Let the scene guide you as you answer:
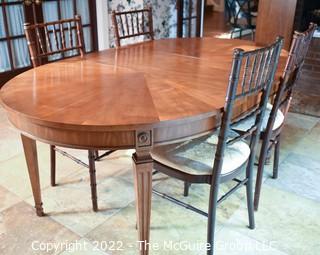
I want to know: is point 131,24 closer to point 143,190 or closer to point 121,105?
point 121,105

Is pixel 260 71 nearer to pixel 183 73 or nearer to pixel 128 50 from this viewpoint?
pixel 183 73

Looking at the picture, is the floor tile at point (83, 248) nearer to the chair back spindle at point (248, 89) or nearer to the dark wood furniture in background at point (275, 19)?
the chair back spindle at point (248, 89)

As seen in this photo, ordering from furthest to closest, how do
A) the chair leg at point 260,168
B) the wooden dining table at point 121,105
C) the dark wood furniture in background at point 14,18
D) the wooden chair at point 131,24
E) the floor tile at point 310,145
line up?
Result: 1. the dark wood furniture in background at point 14,18
2. the floor tile at point 310,145
3. the wooden chair at point 131,24
4. the chair leg at point 260,168
5. the wooden dining table at point 121,105

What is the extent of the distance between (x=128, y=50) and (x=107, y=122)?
1.16 meters

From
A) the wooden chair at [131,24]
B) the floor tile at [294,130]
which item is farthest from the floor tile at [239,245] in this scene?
the wooden chair at [131,24]

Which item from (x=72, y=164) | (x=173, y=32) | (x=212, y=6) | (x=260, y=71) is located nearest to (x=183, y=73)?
(x=260, y=71)

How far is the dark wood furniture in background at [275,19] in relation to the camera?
10.8 ft

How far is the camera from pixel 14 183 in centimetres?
221

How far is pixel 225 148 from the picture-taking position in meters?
1.45

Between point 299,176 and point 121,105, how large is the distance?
1.48 meters

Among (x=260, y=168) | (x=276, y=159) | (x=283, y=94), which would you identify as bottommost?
(x=276, y=159)

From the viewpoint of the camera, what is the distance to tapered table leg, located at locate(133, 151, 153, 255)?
4.39 feet

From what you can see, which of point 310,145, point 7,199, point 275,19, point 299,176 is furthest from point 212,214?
point 275,19

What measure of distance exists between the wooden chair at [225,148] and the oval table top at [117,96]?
9cm
